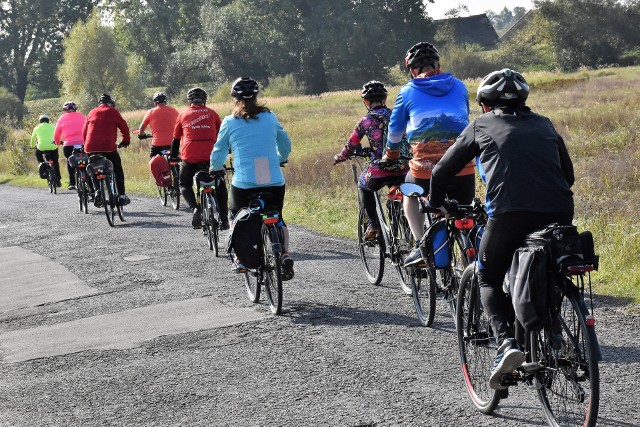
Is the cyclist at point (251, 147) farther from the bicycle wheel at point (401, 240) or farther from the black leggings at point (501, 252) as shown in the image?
the black leggings at point (501, 252)

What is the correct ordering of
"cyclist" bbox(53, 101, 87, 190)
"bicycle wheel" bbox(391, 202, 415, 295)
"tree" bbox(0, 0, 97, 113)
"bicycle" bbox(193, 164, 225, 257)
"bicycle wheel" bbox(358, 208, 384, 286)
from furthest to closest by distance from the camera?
1. "tree" bbox(0, 0, 97, 113)
2. "cyclist" bbox(53, 101, 87, 190)
3. "bicycle" bbox(193, 164, 225, 257)
4. "bicycle wheel" bbox(358, 208, 384, 286)
5. "bicycle wheel" bbox(391, 202, 415, 295)

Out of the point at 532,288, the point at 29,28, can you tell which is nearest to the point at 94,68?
the point at 29,28

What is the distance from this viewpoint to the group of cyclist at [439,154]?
498cm

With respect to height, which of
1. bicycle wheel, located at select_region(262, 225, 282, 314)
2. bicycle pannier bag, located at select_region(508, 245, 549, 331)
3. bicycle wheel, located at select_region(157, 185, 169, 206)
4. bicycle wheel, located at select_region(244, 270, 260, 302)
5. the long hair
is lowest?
bicycle wheel, located at select_region(157, 185, 169, 206)

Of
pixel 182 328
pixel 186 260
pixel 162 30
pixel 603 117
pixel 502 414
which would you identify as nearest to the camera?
pixel 502 414

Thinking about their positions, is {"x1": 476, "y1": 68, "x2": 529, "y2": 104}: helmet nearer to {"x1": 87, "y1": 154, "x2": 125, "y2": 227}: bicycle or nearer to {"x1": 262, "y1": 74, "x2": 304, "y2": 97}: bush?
{"x1": 87, "y1": 154, "x2": 125, "y2": 227}: bicycle

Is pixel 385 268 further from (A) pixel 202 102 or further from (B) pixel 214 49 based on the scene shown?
(B) pixel 214 49

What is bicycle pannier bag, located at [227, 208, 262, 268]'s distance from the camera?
8867 millimetres

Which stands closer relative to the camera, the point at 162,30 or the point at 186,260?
the point at 186,260

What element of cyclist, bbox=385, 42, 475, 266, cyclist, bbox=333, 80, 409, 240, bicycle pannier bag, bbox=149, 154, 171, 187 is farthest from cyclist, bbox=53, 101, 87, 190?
cyclist, bbox=385, 42, 475, 266

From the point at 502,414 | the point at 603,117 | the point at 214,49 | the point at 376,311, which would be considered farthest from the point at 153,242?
the point at 214,49

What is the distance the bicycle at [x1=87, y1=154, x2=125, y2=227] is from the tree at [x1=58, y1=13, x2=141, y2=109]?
231 ft

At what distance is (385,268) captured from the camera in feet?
35.5

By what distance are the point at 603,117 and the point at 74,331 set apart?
19.9 meters
